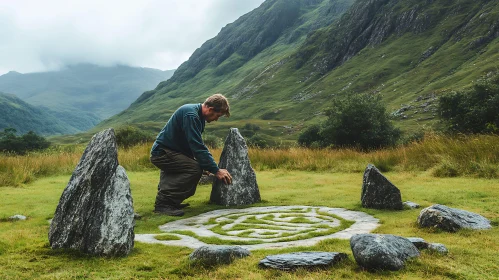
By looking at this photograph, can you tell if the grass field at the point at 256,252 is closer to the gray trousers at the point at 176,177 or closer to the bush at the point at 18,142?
the gray trousers at the point at 176,177

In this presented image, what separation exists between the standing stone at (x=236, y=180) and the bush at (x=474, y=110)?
498 inches

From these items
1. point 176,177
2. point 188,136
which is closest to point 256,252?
point 188,136

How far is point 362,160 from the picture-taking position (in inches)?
696

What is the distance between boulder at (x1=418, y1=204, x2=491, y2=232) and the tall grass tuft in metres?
6.80

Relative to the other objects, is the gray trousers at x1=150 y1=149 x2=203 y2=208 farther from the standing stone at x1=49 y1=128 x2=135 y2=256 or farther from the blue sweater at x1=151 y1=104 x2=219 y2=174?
the standing stone at x1=49 y1=128 x2=135 y2=256

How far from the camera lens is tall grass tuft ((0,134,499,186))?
44.8 feet

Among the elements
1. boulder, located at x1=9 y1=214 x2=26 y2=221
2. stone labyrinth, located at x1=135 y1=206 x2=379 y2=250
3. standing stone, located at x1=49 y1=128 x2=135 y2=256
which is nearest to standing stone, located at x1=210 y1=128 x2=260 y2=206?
stone labyrinth, located at x1=135 y1=206 x2=379 y2=250

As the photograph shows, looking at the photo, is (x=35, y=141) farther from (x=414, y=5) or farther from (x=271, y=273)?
(x=414, y=5)

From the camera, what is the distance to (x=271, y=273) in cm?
454

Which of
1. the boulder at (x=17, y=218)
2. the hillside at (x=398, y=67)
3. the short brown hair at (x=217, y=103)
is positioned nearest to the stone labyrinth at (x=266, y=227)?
the short brown hair at (x=217, y=103)

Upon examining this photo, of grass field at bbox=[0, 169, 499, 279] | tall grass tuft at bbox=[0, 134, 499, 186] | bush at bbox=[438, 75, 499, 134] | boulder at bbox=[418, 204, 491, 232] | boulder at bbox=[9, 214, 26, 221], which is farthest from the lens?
bush at bbox=[438, 75, 499, 134]

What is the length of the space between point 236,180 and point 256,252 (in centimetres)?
468

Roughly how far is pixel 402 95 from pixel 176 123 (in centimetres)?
13395

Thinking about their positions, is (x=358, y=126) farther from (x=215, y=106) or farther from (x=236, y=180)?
(x=215, y=106)
